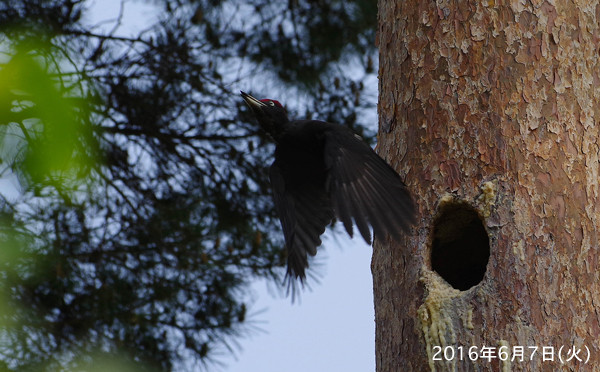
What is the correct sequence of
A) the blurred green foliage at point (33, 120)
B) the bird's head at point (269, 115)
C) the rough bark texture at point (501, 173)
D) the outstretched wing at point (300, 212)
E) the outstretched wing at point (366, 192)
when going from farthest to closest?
the bird's head at point (269, 115) → the outstretched wing at point (300, 212) → the outstretched wing at point (366, 192) → the rough bark texture at point (501, 173) → the blurred green foliage at point (33, 120)

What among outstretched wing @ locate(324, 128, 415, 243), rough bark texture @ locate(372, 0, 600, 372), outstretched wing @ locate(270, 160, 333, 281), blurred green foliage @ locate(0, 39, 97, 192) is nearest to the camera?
blurred green foliage @ locate(0, 39, 97, 192)

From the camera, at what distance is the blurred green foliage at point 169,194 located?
4094 millimetres

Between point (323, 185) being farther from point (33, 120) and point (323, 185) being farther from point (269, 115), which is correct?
point (33, 120)

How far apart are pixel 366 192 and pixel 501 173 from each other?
439 mm

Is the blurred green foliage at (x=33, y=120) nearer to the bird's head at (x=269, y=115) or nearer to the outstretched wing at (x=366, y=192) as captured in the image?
the outstretched wing at (x=366, y=192)

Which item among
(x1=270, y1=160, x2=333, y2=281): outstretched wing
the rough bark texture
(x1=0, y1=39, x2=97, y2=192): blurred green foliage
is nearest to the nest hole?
the rough bark texture

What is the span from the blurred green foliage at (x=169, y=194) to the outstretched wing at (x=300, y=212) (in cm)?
104

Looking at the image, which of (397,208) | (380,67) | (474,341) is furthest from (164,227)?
(474,341)

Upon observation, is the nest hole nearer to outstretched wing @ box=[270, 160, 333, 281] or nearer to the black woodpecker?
the black woodpecker

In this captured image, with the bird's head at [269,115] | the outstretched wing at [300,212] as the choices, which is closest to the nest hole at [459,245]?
the outstretched wing at [300,212]

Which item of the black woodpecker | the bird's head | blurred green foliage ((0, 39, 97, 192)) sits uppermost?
the bird's head

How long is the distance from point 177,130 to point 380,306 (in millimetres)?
2275

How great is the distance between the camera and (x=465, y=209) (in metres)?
2.53

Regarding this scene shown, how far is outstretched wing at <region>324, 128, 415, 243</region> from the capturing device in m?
2.51
